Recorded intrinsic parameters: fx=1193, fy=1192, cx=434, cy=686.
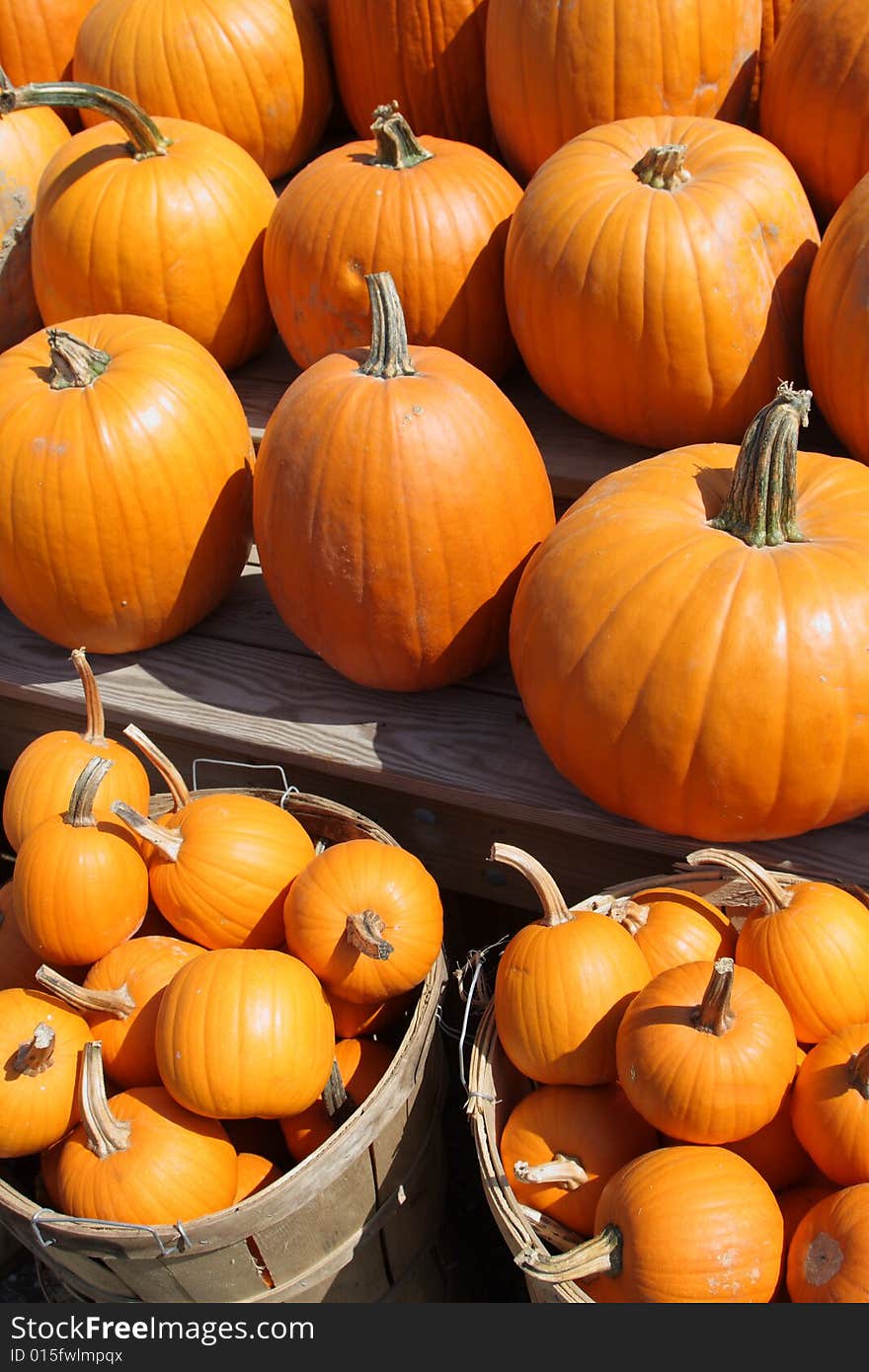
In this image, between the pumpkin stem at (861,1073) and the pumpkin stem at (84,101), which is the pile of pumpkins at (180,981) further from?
the pumpkin stem at (84,101)

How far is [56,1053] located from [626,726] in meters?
0.88

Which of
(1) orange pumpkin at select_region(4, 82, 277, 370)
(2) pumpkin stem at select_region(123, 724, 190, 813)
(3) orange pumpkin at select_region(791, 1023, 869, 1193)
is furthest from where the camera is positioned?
(1) orange pumpkin at select_region(4, 82, 277, 370)

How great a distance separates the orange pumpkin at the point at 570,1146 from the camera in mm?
1427

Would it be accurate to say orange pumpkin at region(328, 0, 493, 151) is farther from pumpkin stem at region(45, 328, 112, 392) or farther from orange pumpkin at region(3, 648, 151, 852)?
orange pumpkin at region(3, 648, 151, 852)

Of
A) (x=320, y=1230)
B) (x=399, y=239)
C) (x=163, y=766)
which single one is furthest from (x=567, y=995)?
(x=399, y=239)

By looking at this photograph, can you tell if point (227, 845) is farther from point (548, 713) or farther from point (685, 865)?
point (685, 865)

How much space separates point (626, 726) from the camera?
5.38 feet

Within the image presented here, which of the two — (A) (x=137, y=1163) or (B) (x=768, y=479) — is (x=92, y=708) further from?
(B) (x=768, y=479)

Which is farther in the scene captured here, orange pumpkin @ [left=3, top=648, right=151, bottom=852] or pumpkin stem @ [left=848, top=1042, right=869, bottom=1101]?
orange pumpkin @ [left=3, top=648, right=151, bottom=852]

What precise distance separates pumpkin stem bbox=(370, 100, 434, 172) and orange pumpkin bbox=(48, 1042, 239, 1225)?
1696mm

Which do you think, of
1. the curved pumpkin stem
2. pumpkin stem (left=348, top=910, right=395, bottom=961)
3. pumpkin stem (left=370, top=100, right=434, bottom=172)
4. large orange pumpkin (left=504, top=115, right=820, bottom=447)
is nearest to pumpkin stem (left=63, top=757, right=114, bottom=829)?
the curved pumpkin stem

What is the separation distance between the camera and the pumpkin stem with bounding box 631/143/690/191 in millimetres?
1995

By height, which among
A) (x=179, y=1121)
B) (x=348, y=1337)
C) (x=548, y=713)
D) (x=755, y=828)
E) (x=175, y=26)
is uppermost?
(x=175, y=26)

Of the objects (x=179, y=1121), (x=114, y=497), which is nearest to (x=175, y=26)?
(x=114, y=497)
